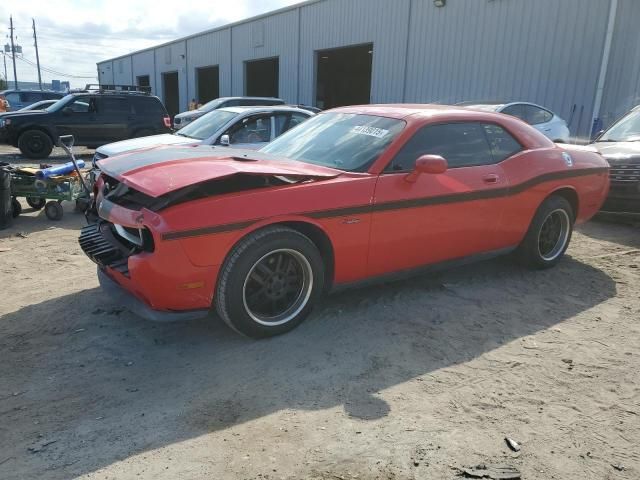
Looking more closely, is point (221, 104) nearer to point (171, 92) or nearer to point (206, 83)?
point (206, 83)

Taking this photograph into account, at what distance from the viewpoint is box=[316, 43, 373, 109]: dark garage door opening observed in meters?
22.8

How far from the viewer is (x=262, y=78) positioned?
28.2 meters

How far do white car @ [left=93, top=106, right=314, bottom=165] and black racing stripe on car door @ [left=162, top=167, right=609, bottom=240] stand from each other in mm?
4293

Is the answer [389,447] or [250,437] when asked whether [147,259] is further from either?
[389,447]

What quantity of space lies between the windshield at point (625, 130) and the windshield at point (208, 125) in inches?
227

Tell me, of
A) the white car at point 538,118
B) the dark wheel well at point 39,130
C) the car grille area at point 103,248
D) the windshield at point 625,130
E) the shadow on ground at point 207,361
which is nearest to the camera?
the shadow on ground at point 207,361

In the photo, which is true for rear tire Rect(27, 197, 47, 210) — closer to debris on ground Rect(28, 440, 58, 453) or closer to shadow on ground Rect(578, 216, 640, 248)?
debris on ground Rect(28, 440, 58, 453)

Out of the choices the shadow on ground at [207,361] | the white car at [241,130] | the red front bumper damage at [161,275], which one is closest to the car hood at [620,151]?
the shadow on ground at [207,361]

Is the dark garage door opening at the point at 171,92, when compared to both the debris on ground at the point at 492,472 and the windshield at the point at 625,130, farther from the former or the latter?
the debris on ground at the point at 492,472

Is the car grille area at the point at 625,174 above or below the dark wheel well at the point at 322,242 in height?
above

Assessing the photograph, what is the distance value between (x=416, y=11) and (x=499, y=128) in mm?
12481

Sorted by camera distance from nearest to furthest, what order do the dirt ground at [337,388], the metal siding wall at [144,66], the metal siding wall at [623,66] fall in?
the dirt ground at [337,388]
the metal siding wall at [623,66]
the metal siding wall at [144,66]

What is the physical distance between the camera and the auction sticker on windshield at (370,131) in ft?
13.0

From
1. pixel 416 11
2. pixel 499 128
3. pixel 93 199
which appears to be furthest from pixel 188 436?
pixel 416 11
